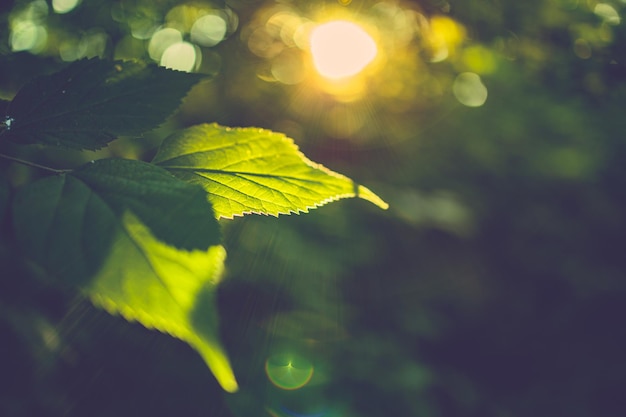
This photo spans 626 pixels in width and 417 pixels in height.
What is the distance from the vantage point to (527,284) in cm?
422

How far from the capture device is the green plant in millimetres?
416

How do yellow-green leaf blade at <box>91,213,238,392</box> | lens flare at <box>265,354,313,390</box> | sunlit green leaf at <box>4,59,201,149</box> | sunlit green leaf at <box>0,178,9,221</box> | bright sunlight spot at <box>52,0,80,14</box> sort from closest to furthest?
yellow-green leaf blade at <box>91,213,238,392</box>
sunlit green leaf at <box>0,178,9,221</box>
sunlit green leaf at <box>4,59,201,149</box>
bright sunlight spot at <box>52,0,80,14</box>
lens flare at <box>265,354,313,390</box>

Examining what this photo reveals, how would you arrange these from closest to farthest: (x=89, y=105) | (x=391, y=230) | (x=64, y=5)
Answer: (x=89, y=105) → (x=64, y=5) → (x=391, y=230)

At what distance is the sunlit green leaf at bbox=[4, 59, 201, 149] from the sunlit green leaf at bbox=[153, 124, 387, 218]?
0.22 ft

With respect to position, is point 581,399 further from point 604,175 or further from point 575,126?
point 575,126

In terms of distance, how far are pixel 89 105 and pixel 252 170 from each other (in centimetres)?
26

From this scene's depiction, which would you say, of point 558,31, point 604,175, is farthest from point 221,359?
point 604,175

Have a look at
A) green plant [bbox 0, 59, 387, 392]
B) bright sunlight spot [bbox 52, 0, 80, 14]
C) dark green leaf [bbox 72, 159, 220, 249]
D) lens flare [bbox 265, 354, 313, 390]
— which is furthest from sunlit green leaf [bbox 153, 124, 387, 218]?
lens flare [bbox 265, 354, 313, 390]

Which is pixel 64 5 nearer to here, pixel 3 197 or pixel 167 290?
pixel 3 197

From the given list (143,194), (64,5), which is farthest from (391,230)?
(143,194)

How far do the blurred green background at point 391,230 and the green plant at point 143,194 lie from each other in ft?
0.38

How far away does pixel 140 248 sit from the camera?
1.44ft

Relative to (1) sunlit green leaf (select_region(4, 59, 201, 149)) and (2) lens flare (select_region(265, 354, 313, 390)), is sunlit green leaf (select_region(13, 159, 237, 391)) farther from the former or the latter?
(2) lens flare (select_region(265, 354, 313, 390))

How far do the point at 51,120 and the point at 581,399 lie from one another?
3.87 m
